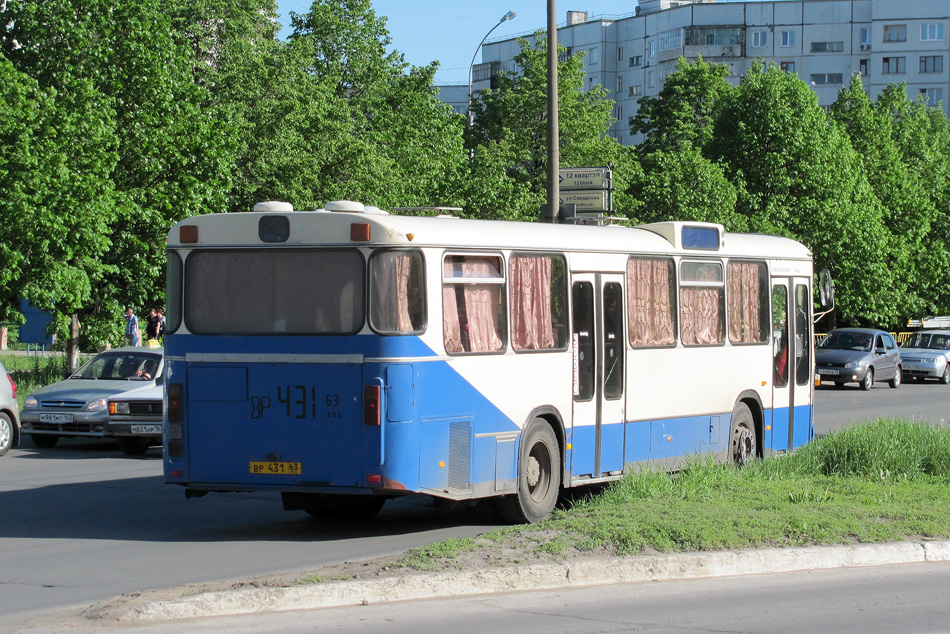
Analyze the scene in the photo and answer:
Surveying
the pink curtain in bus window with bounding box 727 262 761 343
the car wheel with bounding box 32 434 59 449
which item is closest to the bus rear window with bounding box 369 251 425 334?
the pink curtain in bus window with bounding box 727 262 761 343

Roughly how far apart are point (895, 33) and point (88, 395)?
89807 millimetres

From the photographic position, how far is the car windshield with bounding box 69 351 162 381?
19.0 metres

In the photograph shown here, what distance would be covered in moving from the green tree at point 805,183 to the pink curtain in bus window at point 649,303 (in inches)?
1294

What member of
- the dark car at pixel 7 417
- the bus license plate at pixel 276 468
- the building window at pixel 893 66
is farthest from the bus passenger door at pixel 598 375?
the building window at pixel 893 66

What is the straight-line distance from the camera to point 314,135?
31438 mm

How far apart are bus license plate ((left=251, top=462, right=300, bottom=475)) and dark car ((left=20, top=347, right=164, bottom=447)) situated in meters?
7.80

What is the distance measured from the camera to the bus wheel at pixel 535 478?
37.5ft

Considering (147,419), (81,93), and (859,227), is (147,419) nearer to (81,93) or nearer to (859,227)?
(81,93)

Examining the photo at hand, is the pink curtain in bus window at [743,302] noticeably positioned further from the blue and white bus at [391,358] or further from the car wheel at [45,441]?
the car wheel at [45,441]

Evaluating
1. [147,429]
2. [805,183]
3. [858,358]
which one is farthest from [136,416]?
[805,183]

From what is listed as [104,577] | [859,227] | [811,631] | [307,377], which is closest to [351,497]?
[307,377]

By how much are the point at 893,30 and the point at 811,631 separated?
96.6 meters

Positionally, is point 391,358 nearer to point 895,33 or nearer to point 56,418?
point 56,418

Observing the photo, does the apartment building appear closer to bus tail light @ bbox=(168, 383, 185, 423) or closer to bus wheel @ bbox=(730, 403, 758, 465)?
bus wheel @ bbox=(730, 403, 758, 465)
